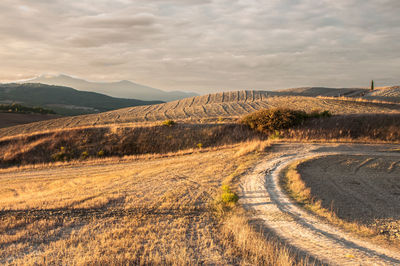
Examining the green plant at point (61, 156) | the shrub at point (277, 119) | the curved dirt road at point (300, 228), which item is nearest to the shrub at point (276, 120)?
the shrub at point (277, 119)

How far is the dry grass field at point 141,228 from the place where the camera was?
5613 millimetres

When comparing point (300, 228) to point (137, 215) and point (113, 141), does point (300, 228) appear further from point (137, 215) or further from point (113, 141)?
point (113, 141)

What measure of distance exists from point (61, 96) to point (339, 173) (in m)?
210

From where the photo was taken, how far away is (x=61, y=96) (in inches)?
7623

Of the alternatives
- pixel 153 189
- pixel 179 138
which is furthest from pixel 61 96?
pixel 153 189

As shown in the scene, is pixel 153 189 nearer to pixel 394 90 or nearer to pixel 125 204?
pixel 125 204

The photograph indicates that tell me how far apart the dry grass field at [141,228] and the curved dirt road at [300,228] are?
641 millimetres

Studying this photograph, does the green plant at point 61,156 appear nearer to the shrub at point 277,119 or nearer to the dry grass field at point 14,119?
the shrub at point 277,119

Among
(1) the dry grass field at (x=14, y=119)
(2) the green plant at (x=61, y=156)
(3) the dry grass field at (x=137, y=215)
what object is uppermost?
(1) the dry grass field at (x=14, y=119)

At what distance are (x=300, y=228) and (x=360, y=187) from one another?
4665 mm

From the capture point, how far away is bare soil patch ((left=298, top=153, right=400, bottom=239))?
7.43 meters

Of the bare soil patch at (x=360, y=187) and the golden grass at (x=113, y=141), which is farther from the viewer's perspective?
the golden grass at (x=113, y=141)

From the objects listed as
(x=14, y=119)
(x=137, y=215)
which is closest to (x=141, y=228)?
(x=137, y=215)

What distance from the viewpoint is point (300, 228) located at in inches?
262
